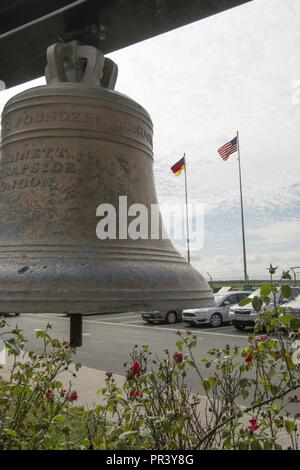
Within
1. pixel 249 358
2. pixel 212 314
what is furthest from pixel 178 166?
pixel 249 358

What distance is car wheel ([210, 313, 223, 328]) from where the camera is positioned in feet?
52.9

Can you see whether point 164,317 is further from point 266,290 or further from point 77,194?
point 77,194

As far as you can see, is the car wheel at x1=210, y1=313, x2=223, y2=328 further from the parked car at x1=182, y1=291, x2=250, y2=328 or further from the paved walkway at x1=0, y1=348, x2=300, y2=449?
the paved walkway at x1=0, y1=348, x2=300, y2=449

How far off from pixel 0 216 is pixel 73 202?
389 mm

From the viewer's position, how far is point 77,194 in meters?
1.99

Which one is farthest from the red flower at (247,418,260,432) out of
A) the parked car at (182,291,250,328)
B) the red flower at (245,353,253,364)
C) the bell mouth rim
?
the parked car at (182,291,250,328)

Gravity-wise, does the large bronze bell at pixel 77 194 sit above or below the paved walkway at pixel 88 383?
above

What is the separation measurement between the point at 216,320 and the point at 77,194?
14948 millimetres

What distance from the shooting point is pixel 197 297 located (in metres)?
1.95

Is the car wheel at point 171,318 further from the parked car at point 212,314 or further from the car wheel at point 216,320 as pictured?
the car wheel at point 216,320

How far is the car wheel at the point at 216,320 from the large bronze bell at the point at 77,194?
47.1 ft

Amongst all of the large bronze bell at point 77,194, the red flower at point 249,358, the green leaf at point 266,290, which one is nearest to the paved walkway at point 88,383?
the red flower at point 249,358

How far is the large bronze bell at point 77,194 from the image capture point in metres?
1.67

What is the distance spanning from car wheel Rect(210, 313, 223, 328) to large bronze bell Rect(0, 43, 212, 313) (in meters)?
14.4
